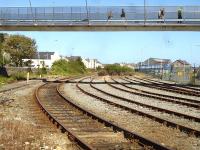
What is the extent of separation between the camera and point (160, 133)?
45.7 ft

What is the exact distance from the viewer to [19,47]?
11056 cm

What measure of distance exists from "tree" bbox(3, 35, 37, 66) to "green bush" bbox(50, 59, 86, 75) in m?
6.50

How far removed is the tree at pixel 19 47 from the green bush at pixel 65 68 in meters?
6.50

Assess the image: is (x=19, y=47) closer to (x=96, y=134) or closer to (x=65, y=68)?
(x=65, y=68)

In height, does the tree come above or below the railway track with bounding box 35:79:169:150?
above

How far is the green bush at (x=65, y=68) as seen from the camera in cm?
10479

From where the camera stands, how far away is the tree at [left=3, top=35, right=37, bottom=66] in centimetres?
10812

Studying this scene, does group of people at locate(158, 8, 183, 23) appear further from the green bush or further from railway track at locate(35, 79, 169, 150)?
the green bush

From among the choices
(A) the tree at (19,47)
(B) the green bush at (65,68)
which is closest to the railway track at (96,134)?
(B) the green bush at (65,68)

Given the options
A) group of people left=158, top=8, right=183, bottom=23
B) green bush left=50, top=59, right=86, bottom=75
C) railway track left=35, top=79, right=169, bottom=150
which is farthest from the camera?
green bush left=50, top=59, right=86, bottom=75

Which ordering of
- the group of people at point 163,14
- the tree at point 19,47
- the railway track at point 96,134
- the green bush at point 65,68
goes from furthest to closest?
the tree at point 19,47 → the green bush at point 65,68 → the group of people at point 163,14 → the railway track at point 96,134

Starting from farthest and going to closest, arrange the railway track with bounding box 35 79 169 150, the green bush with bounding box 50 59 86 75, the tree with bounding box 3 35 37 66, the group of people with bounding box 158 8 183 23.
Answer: the tree with bounding box 3 35 37 66
the green bush with bounding box 50 59 86 75
the group of people with bounding box 158 8 183 23
the railway track with bounding box 35 79 169 150

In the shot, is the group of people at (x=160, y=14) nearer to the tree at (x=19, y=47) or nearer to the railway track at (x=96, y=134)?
the railway track at (x=96, y=134)

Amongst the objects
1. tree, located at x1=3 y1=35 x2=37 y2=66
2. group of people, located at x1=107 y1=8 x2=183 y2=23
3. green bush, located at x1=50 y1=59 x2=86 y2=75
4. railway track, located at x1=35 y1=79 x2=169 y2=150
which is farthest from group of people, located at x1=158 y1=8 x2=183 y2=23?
tree, located at x1=3 y1=35 x2=37 y2=66
